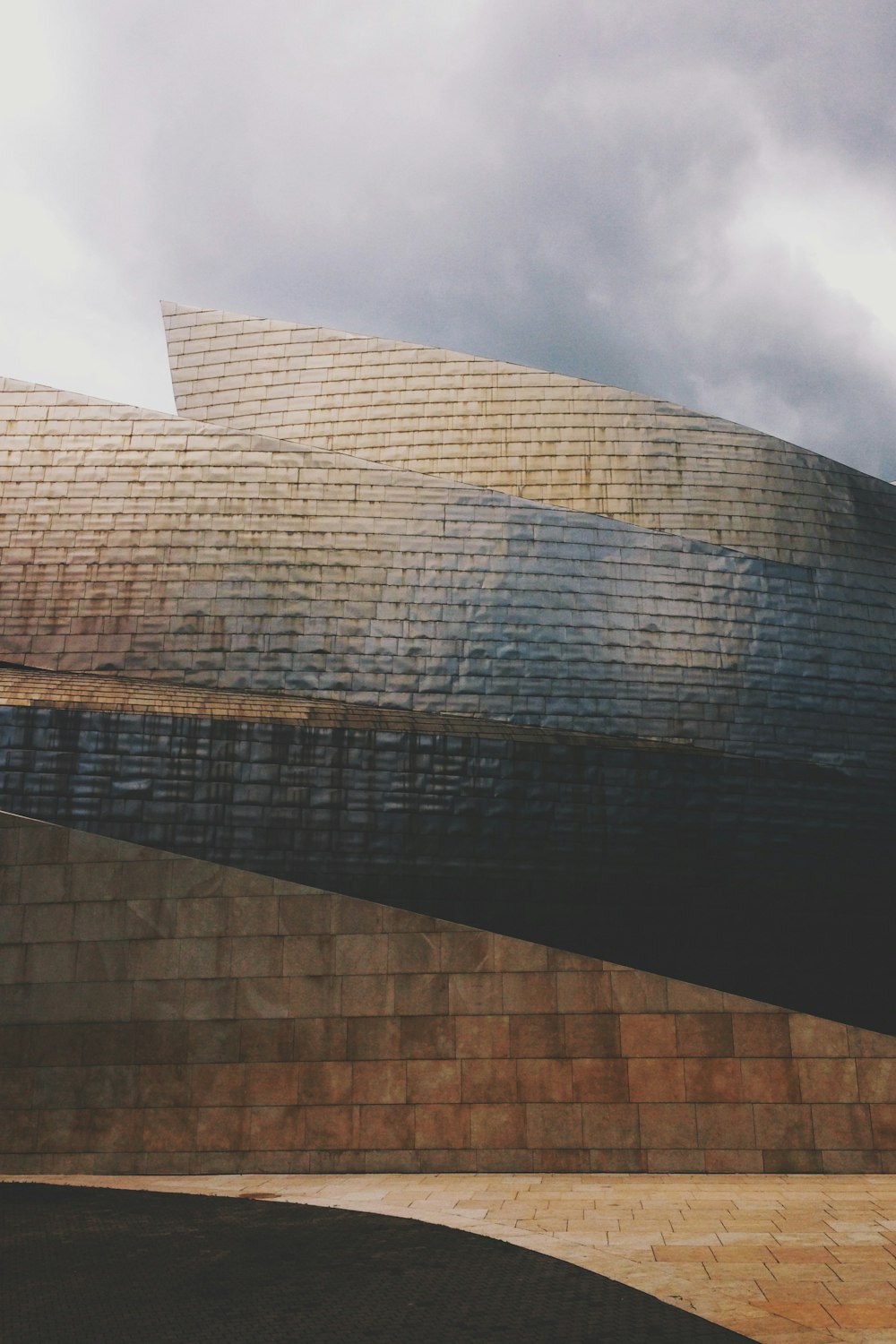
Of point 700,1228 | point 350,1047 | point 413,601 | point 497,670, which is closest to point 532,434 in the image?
point 413,601

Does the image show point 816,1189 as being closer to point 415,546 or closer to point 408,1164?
point 408,1164

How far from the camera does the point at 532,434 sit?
18.5 metres

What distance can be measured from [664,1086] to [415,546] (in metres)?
8.25

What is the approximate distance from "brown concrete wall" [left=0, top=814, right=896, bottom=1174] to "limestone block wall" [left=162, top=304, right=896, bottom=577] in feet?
26.8

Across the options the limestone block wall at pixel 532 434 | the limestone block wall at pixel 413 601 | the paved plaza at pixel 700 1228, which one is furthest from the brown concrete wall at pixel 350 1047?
the limestone block wall at pixel 532 434

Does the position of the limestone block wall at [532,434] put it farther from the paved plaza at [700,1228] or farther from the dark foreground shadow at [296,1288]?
the dark foreground shadow at [296,1288]

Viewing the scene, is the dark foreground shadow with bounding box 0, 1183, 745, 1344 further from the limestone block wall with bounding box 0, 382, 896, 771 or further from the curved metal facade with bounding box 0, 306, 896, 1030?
the limestone block wall with bounding box 0, 382, 896, 771

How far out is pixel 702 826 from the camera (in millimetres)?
13734

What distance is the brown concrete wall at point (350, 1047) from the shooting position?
1236 centimetres

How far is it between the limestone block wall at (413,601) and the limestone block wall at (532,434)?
1902 millimetres

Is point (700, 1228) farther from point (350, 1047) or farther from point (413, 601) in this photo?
point (413, 601)

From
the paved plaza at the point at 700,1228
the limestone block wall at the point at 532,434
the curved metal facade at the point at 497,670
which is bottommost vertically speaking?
the paved plaza at the point at 700,1228

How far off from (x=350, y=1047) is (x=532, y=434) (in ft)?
36.4

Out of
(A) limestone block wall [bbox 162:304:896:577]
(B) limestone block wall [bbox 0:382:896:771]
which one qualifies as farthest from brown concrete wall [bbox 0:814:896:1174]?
(A) limestone block wall [bbox 162:304:896:577]
